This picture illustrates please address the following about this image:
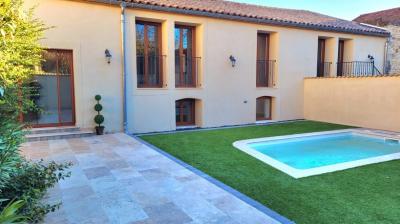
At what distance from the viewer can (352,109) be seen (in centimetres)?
1243

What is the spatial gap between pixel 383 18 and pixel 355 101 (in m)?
9.36

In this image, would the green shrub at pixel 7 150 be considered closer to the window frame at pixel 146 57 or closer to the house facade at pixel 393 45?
the window frame at pixel 146 57

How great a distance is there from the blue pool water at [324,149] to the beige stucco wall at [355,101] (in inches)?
64.7

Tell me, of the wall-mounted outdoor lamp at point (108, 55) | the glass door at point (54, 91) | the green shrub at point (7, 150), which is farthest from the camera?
the wall-mounted outdoor lamp at point (108, 55)

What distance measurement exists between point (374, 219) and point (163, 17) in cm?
924

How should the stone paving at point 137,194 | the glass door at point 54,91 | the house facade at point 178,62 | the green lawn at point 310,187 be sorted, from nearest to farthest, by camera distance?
the stone paving at point 137,194 < the green lawn at point 310,187 < the glass door at point 54,91 < the house facade at point 178,62

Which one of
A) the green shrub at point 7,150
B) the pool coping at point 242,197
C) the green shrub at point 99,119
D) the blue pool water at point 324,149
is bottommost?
the blue pool water at point 324,149

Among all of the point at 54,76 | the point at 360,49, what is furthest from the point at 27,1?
the point at 360,49

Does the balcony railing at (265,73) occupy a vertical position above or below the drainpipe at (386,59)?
below

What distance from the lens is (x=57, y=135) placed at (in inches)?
355

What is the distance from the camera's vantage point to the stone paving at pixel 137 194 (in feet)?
12.5

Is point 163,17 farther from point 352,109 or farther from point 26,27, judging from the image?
point 352,109

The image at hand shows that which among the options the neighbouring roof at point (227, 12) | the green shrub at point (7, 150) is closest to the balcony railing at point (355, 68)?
the neighbouring roof at point (227, 12)

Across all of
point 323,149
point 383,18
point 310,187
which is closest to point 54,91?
point 310,187
